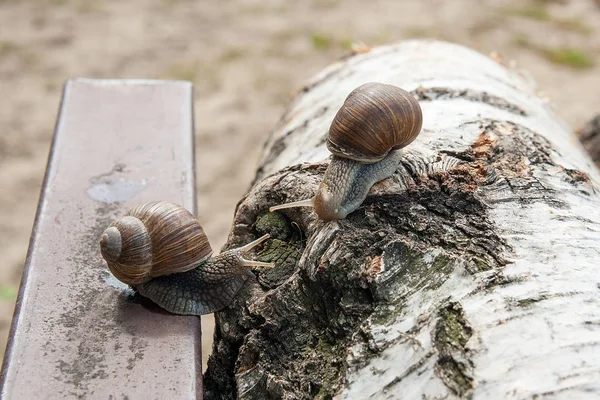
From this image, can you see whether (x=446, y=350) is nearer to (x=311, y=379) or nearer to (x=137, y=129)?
(x=311, y=379)

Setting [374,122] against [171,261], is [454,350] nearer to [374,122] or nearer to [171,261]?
[374,122]

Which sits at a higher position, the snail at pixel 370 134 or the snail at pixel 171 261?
the snail at pixel 370 134

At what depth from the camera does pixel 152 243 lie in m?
2.47

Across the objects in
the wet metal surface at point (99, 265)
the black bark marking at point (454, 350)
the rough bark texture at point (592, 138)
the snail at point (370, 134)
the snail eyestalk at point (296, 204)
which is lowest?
the wet metal surface at point (99, 265)

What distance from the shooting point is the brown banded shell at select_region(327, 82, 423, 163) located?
2410 millimetres

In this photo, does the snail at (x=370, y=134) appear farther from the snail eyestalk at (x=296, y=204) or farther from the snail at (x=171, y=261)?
the snail at (x=171, y=261)

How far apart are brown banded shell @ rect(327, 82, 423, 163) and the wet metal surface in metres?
0.80

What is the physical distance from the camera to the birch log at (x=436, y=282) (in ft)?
5.78

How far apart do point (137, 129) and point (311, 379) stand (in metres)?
1.78

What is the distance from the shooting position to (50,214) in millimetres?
2789

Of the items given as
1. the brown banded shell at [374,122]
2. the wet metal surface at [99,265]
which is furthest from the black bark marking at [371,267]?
the wet metal surface at [99,265]

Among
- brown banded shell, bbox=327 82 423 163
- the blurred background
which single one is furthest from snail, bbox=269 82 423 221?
the blurred background

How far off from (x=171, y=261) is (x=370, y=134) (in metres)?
0.86

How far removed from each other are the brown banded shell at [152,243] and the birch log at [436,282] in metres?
0.22
